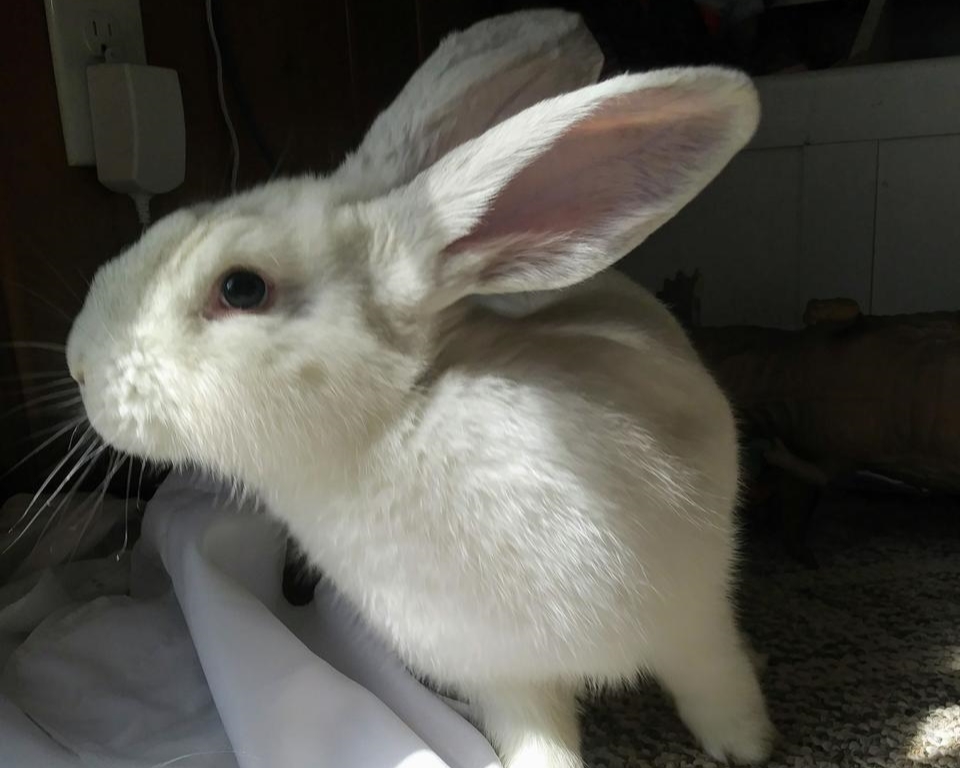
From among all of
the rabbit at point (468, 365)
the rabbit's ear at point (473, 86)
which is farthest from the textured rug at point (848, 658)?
the rabbit's ear at point (473, 86)

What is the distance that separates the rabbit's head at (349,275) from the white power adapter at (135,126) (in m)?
0.36

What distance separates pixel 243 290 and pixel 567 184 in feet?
0.72

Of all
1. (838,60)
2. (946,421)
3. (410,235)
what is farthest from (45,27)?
(838,60)

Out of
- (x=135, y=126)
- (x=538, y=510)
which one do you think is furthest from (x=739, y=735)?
(x=135, y=126)

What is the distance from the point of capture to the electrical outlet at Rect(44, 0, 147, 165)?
3.11ft

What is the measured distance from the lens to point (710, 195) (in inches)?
58.2

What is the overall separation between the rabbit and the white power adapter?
0.33 m

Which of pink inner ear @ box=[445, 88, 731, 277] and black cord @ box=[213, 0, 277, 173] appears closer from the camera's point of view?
pink inner ear @ box=[445, 88, 731, 277]

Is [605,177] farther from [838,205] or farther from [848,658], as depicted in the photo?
[838,205]

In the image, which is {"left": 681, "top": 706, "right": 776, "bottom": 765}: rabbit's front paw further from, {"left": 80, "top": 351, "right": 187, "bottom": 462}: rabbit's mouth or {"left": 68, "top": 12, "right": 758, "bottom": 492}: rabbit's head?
{"left": 80, "top": 351, "right": 187, "bottom": 462}: rabbit's mouth

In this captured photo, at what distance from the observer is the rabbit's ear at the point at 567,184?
0.56 meters

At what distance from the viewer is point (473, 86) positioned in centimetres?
72

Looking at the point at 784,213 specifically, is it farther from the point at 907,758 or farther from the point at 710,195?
the point at 907,758

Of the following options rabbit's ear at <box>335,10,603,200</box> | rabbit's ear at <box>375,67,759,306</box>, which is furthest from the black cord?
rabbit's ear at <box>375,67,759,306</box>
